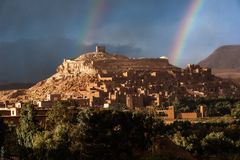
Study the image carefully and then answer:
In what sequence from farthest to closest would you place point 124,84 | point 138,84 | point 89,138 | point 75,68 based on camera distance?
point 75,68, point 138,84, point 124,84, point 89,138

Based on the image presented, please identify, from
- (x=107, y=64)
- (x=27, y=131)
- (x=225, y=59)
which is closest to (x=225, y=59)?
(x=225, y=59)

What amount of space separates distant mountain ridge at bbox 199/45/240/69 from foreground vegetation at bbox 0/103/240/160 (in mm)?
131625

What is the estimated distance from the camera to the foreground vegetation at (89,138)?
64.7 feet

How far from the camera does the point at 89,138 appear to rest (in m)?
20.0

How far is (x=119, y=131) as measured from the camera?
69.0ft

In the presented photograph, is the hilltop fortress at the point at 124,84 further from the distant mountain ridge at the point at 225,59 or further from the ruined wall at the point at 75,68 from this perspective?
the distant mountain ridge at the point at 225,59

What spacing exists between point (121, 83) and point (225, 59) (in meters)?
97.9

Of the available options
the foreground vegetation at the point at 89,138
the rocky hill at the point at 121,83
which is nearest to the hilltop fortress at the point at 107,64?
the rocky hill at the point at 121,83

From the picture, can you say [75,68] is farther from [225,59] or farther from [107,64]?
[225,59]

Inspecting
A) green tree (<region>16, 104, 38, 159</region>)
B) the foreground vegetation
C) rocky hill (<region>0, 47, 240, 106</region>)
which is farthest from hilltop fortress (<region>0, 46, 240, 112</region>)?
green tree (<region>16, 104, 38, 159</region>)

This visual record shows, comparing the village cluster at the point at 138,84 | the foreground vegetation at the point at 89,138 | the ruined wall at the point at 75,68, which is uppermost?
the ruined wall at the point at 75,68

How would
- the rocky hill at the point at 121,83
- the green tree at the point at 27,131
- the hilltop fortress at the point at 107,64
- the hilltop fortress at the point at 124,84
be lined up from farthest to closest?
the hilltop fortress at the point at 107,64 → the rocky hill at the point at 121,83 → the hilltop fortress at the point at 124,84 → the green tree at the point at 27,131

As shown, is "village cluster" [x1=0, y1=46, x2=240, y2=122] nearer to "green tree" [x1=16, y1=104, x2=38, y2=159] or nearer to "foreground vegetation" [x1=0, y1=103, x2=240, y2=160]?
"foreground vegetation" [x1=0, y1=103, x2=240, y2=160]

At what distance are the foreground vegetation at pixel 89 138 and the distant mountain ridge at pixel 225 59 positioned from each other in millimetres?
131625
